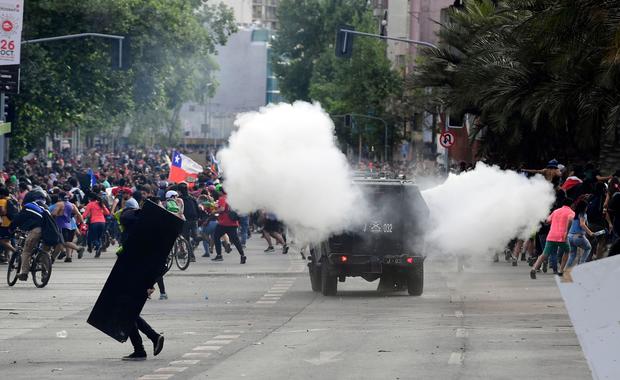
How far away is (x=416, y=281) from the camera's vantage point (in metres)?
24.2

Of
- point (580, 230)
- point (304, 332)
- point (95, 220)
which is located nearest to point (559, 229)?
point (580, 230)

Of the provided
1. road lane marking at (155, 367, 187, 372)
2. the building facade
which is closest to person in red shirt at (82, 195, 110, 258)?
road lane marking at (155, 367, 187, 372)

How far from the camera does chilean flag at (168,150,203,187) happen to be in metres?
43.6

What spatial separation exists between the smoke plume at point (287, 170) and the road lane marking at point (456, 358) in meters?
8.35

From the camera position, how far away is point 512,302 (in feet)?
76.0

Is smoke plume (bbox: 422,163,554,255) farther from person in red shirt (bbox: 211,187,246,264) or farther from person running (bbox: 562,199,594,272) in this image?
person in red shirt (bbox: 211,187,246,264)

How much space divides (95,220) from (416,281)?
13033mm

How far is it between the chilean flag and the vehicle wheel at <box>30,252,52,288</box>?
17.2m

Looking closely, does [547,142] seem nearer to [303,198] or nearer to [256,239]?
[256,239]

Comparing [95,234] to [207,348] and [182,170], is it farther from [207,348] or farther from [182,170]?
[207,348]

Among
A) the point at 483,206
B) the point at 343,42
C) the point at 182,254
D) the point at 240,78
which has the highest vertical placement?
the point at 240,78

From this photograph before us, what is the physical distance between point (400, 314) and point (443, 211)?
5762mm

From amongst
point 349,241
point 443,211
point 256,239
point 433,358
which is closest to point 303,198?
point 349,241

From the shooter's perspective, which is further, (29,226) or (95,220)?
(95,220)
